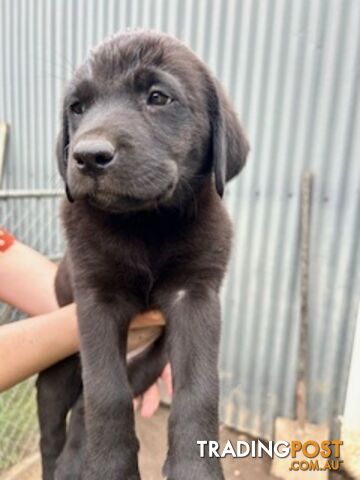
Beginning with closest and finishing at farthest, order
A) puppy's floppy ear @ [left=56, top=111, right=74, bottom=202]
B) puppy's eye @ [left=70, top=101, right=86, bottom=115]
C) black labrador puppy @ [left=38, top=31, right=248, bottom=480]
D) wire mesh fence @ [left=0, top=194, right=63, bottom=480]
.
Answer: black labrador puppy @ [left=38, top=31, right=248, bottom=480]
puppy's eye @ [left=70, top=101, right=86, bottom=115]
puppy's floppy ear @ [left=56, top=111, right=74, bottom=202]
wire mesh fence @ [left=0, top=194, right=63, bottom=480]

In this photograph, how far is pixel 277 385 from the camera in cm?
324

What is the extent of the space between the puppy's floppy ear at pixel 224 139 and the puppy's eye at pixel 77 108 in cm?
38

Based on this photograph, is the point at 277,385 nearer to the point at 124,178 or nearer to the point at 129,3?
the point at 124,178

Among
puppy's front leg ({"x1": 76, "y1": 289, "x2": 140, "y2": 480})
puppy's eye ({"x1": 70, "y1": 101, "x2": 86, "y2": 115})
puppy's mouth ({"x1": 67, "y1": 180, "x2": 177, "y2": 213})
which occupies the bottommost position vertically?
puppy's front leg ({"x1": 76, "y1": 289, "x2": 140, "y2": 480})

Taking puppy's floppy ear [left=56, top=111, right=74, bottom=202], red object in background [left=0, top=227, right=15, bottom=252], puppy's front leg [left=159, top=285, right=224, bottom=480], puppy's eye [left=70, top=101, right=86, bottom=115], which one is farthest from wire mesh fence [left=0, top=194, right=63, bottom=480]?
puppy's front leg [left=159, top=285, right=224, bottom=480]

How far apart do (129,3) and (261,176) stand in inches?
63.0

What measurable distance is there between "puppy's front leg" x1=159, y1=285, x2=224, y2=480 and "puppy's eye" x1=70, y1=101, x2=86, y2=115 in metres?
0.58

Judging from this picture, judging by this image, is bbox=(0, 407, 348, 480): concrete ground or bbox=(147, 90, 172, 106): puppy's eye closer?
bbox=(147, 90, 172, 106): puppy's eye

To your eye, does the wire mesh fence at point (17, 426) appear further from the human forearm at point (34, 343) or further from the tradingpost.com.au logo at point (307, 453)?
the human forearm at point (34, 343)

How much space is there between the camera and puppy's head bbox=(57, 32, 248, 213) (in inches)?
43.7

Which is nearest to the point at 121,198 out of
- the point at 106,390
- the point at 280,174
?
the point at 106,390

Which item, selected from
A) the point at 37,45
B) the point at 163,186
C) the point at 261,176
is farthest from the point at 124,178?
the point at 37,45

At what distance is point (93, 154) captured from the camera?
1050mm

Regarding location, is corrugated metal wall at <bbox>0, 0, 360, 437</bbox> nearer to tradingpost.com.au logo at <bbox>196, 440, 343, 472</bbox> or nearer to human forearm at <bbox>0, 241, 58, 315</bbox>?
tradingpost.com.au logo at <bbox>196, 440, 343, 472</bbox>
